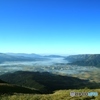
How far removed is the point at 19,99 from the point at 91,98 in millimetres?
13109

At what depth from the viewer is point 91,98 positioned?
33.7m

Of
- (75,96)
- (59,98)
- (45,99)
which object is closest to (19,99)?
(45,99)

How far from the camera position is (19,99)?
3669 cm

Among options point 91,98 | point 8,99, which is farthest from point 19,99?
point 91,98

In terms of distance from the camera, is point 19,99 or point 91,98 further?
point 19,99

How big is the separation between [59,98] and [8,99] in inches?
381

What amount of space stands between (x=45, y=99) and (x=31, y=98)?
2.80 meters

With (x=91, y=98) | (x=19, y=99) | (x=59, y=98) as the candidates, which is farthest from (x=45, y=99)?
(x=91, y=98)

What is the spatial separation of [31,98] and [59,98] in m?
5.14

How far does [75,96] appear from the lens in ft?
116

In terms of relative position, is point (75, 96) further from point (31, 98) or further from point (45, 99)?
point (31, 98)

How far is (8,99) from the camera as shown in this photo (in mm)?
37250

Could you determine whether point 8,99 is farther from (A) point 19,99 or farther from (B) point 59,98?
(B) point 59,98

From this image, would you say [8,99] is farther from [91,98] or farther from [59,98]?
[91,98]
